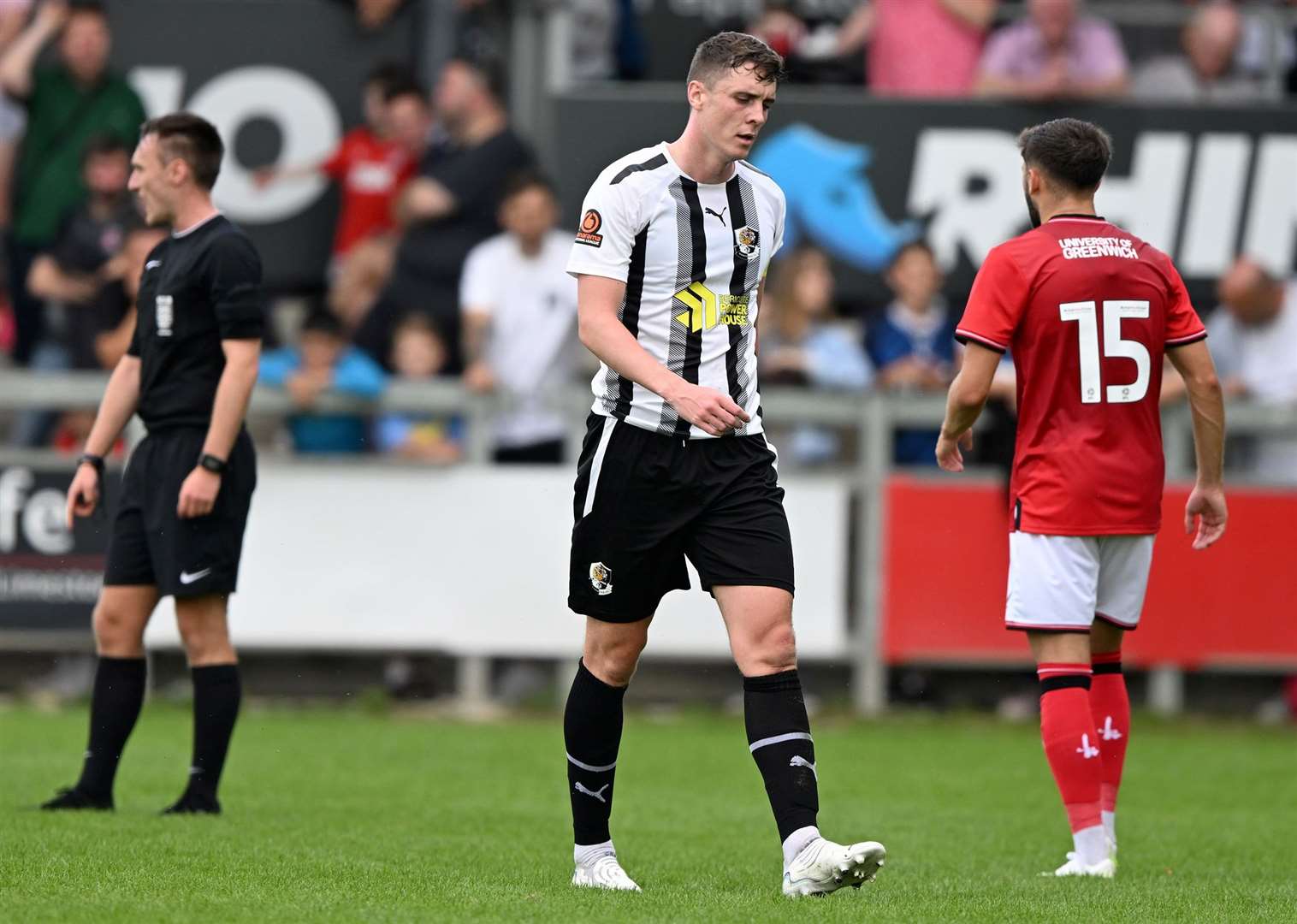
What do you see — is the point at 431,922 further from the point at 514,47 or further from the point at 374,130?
the point at 514,47

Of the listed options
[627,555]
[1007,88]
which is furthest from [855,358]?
[627,555]

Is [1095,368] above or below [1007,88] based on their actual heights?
below

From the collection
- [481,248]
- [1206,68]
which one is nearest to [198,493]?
[481,248]

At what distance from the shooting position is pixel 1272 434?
1233cm

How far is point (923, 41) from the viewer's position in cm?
1341

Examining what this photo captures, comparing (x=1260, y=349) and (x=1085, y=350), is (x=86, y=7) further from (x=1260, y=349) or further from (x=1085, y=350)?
(x=1085, y=350)

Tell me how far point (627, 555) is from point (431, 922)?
4.20 ft

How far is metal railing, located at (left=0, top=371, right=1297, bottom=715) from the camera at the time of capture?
1196 cm

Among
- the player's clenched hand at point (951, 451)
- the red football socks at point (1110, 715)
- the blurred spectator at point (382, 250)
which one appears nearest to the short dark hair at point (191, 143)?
the player's clenched hand at point (951, 451)

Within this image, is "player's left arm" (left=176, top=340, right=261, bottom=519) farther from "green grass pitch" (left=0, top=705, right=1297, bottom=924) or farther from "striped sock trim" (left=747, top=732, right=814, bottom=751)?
"striped sock trim" (left=747, top=732, right=814, bottom=751)

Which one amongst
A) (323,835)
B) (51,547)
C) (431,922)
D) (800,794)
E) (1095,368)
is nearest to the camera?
(431,922)

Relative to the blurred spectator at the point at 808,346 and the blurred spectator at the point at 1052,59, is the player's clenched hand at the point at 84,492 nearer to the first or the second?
the blurred spectator at the point at 808,346

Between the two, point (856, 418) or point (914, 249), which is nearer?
point (856, 418)

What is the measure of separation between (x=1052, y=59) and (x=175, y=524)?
7520mm
